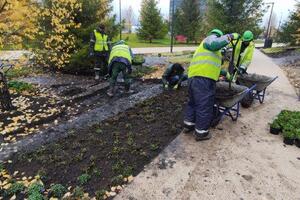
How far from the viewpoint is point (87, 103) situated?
21.8ft

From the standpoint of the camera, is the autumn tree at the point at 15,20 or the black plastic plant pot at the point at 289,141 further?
the autumn tree at the point at 15,20

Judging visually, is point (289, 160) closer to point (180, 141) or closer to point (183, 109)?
point (180, 141)

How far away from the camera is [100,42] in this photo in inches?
343

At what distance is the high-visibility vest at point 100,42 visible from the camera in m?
8.63

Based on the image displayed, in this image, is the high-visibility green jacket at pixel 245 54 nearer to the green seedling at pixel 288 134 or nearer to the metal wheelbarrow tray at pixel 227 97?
the metal wheelbarrow tray at pixel 227 97

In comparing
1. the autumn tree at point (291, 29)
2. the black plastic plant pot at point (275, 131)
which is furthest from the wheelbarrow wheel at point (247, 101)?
the autumn tree at point (291, 29)

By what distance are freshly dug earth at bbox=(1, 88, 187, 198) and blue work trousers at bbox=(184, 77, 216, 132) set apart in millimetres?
570

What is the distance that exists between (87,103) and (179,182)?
3.93m

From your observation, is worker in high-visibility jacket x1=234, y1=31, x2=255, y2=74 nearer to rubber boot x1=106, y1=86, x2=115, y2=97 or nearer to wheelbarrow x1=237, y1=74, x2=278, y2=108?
wheelbarrow x1=237, y1=74, x2=278, y2=108

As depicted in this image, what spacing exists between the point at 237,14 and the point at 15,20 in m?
12.7

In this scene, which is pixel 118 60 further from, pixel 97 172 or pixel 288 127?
pixel 288 127

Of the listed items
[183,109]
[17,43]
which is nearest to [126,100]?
[183,109]

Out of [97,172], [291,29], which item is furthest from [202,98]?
[291,29]

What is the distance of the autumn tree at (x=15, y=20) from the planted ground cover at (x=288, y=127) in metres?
5.42
